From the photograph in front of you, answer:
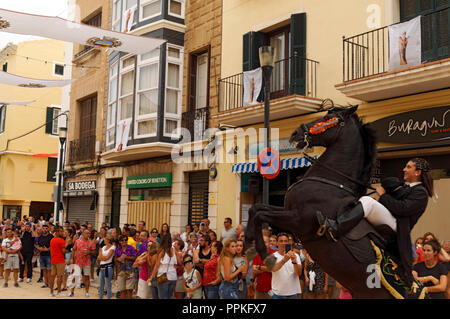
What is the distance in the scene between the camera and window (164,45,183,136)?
17.9 metres

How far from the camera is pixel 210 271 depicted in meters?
9.24

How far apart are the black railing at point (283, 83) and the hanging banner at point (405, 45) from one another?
2.74 metres

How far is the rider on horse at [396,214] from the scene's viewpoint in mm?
4617

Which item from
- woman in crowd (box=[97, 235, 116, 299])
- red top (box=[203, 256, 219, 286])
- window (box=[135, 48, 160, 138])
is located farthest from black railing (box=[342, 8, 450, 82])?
window (box=[135, 48, 160, 138])

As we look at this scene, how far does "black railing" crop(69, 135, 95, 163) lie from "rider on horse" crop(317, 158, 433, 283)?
2031 cm

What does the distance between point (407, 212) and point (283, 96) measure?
966 centimetres

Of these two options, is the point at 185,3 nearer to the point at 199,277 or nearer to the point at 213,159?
the point at 213,159

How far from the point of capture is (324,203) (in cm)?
476

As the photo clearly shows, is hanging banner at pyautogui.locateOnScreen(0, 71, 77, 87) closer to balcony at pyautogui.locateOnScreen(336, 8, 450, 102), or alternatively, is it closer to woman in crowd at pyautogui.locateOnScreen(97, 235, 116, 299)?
woman in crowd at pyautogui.locateOnScreen(97, 235, 116, 299)

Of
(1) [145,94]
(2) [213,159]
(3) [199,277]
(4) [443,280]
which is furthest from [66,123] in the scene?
(4) [443,280]

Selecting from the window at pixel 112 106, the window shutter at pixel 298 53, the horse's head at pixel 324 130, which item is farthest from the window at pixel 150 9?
the horse's head at pixel 324 130

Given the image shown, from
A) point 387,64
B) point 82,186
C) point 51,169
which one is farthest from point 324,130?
point 51,169

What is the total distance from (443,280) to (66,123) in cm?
2269

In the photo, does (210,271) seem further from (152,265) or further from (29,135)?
(29,135)
